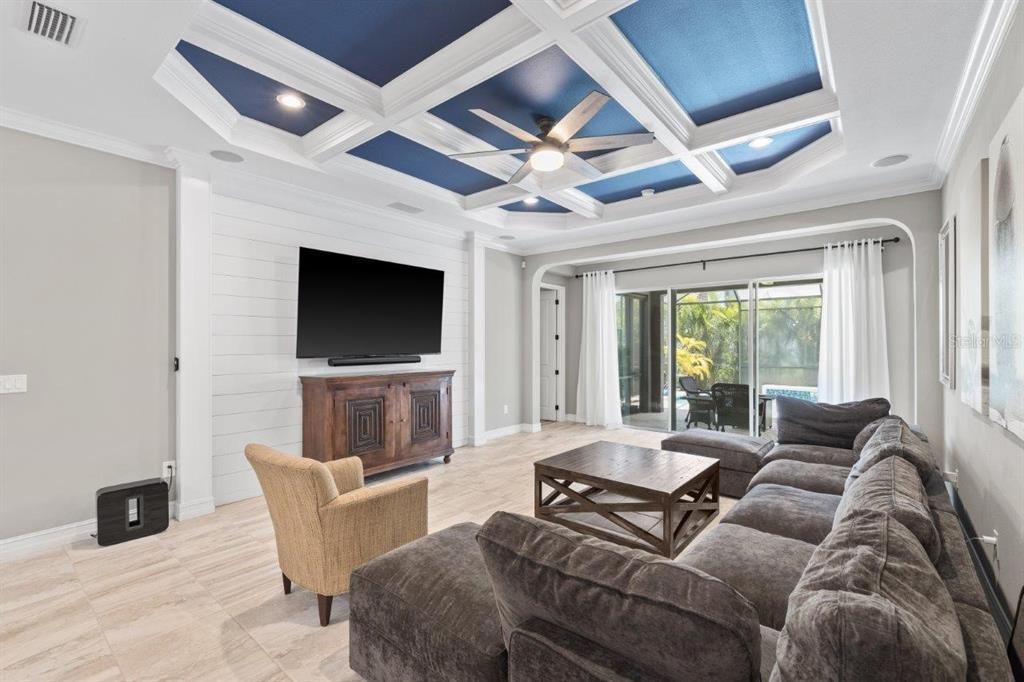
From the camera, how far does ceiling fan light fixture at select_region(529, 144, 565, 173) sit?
3104 millimetres

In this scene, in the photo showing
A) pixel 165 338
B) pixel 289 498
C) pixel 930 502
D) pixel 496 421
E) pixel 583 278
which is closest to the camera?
pixel 930 502

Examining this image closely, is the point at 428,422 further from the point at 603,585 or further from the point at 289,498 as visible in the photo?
the point at 603,585

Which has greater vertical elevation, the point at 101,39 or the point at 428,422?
the point at 101,39

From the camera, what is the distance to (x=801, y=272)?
559 cm

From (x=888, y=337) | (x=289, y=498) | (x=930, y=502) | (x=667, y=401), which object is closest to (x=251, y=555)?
(x=289, y=498)

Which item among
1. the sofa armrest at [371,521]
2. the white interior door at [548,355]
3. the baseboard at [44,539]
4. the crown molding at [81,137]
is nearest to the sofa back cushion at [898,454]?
the sofa armrest at [371,521]

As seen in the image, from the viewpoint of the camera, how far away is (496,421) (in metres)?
6.69

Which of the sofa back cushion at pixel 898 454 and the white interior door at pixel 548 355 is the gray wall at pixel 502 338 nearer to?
the white interior door at pixel 548 355

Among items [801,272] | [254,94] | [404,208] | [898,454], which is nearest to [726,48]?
[898,454]

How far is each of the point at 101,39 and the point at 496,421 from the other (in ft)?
17.7

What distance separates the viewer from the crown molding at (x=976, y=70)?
191 centimetres

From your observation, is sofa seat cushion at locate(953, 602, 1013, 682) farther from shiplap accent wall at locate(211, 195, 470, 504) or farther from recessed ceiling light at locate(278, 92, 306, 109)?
shiplap accent wall at locate(211, 195, 470, 504)

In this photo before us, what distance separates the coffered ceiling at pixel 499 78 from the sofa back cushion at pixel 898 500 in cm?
186

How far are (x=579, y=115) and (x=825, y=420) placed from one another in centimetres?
317
